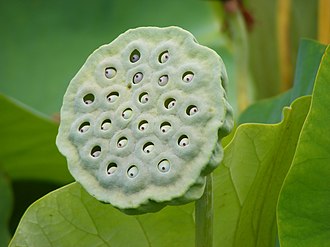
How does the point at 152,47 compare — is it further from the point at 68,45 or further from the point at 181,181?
the point at 68,45

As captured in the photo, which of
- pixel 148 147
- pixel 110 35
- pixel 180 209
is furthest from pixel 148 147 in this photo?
pixel 110 35

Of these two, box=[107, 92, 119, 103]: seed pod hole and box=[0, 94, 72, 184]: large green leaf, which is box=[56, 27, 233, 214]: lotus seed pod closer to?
A: box=[107, 92, 119, 103]: seed pod hole

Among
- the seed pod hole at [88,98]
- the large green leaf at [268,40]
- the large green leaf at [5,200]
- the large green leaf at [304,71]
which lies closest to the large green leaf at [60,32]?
the large green leaf at [268,40]

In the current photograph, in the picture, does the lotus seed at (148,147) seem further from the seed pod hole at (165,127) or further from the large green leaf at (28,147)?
the large green leaf at (28,147)

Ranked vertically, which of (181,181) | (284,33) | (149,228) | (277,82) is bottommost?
(277,82)

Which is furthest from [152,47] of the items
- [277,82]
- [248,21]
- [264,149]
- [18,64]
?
[18,64]

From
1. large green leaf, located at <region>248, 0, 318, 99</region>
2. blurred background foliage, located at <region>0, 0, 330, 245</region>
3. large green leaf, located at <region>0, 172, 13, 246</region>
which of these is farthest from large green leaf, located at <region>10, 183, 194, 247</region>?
large green leaf, located at <region>248, 0, 318, 99</region>
